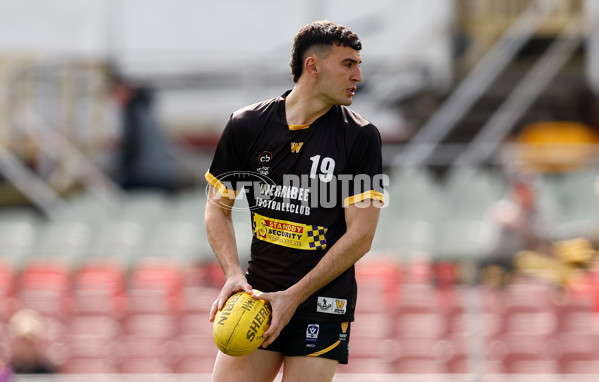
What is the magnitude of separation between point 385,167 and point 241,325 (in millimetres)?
9233

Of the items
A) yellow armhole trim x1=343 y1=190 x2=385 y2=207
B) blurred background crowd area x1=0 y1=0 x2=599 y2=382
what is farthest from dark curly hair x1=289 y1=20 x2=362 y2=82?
blurred background crowd area x1=0 y1=0 x2=599 y2=382

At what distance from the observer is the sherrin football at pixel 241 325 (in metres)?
3.44

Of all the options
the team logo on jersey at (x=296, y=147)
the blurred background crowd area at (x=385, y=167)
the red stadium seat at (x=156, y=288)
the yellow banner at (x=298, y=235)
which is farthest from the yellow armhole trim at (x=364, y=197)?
the red stadium seat at (x=156, y=288)

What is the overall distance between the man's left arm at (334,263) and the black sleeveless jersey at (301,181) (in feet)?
0.21

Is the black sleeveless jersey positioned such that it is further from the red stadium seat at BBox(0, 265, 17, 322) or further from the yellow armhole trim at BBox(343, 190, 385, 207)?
the red stadium seat at BBox(0, 265, 17, 322)

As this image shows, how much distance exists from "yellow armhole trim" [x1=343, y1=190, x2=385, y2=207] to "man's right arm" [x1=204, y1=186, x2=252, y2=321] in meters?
0.50

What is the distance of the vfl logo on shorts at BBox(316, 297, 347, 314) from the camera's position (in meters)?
3.68

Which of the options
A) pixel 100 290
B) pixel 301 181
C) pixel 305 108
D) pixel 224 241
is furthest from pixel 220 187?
pixel 100 290

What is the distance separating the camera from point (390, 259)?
9102 millimetres

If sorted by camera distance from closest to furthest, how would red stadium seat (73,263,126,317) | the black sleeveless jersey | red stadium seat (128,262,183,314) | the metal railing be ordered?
the black sleeveless jersey < red stadium seat (128,262,183,314) < red stadium seat (73,263,126,317) < the metal railing

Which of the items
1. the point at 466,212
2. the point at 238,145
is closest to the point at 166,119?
the point at 466,212

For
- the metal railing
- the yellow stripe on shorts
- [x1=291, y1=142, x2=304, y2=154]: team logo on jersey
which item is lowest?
the yellow stripe on shorts

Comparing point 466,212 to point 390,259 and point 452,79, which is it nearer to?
point 390,259

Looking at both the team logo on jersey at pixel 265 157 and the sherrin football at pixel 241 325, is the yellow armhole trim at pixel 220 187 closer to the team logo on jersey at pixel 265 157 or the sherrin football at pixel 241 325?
the team logo on jersey at pixel 265 157
